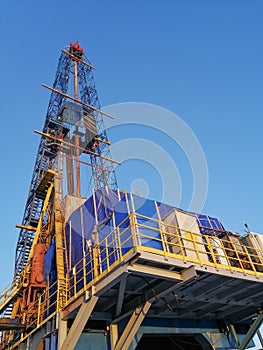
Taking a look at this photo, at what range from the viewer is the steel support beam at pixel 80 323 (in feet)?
32.9

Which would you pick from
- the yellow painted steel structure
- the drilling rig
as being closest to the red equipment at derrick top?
the drilling rig

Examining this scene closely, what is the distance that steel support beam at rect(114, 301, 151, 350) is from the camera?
35.1 ft

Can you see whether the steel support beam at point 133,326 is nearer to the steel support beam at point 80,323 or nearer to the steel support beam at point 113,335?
the steel support beam at point 113,335

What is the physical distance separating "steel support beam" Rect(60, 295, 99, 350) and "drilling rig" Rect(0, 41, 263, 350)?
0.03 metres

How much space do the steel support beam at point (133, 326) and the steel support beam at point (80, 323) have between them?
1805 mm

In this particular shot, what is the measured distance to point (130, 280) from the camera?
413 inches

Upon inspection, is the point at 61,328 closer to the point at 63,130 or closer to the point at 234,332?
the point at 234,332

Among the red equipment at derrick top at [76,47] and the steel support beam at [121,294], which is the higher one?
the red equipment at derrick top at [76,47]

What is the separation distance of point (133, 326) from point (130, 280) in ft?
5.86

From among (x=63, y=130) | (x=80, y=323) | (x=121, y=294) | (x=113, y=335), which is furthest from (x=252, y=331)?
(x=63, y=130)

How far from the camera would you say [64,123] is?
28266 mm

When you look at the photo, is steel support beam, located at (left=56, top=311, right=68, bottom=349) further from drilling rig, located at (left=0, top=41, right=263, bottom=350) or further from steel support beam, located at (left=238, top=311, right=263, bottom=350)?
steel support beam, located at (left=238, top=311, right=263, bottom=350)

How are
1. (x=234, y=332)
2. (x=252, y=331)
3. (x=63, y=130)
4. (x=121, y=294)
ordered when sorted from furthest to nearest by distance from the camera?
(x=63, y=130)
(x=234, y=332)
(x=252, y=331)
(x=121, y=294)

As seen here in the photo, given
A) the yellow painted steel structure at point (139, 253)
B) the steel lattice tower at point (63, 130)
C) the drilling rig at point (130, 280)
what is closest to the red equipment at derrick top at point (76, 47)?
the steel lattice tower at point (63, 130)
